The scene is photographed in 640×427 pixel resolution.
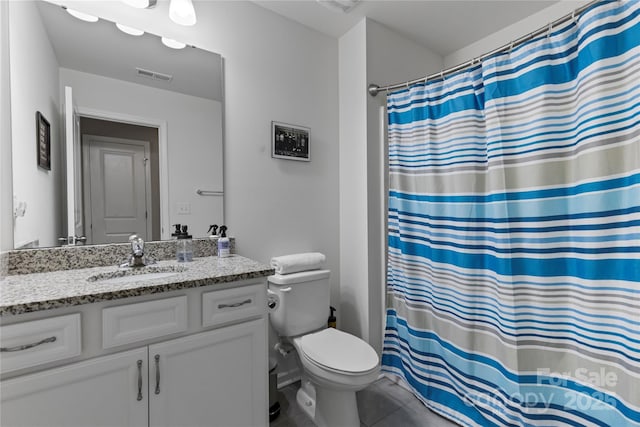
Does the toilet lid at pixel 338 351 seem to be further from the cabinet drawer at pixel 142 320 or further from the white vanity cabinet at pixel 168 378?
the cabinet drawer at pixel 142 320

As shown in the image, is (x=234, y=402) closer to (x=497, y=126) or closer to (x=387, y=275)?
(x=387, y=275)

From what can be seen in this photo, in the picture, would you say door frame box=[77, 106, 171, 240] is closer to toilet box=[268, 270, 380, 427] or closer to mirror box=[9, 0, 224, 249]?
mirror box=[9, 0, 224, 249]

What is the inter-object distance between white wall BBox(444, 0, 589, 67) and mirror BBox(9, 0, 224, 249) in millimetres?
1997

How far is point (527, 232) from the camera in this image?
1373 millimetres

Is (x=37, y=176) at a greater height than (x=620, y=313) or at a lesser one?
greater

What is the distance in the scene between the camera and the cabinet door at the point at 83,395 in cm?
85

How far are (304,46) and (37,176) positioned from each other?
1700 millimetres

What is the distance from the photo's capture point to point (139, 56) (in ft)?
4.96

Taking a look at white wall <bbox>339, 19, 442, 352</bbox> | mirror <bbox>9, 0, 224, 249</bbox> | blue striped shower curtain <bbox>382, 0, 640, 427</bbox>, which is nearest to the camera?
blue striped shower curtain <bbox>382, 0, 640, 427</bbox>

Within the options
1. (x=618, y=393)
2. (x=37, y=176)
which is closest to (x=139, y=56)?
(x=37, y=176)

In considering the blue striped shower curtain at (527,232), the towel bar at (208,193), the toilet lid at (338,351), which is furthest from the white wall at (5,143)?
the blue striped shower curtain at (527,232)

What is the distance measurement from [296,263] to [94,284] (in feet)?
3.23

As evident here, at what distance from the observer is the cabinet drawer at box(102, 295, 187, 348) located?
97 cm

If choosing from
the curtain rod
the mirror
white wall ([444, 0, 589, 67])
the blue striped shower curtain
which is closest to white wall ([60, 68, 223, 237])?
the mirror
